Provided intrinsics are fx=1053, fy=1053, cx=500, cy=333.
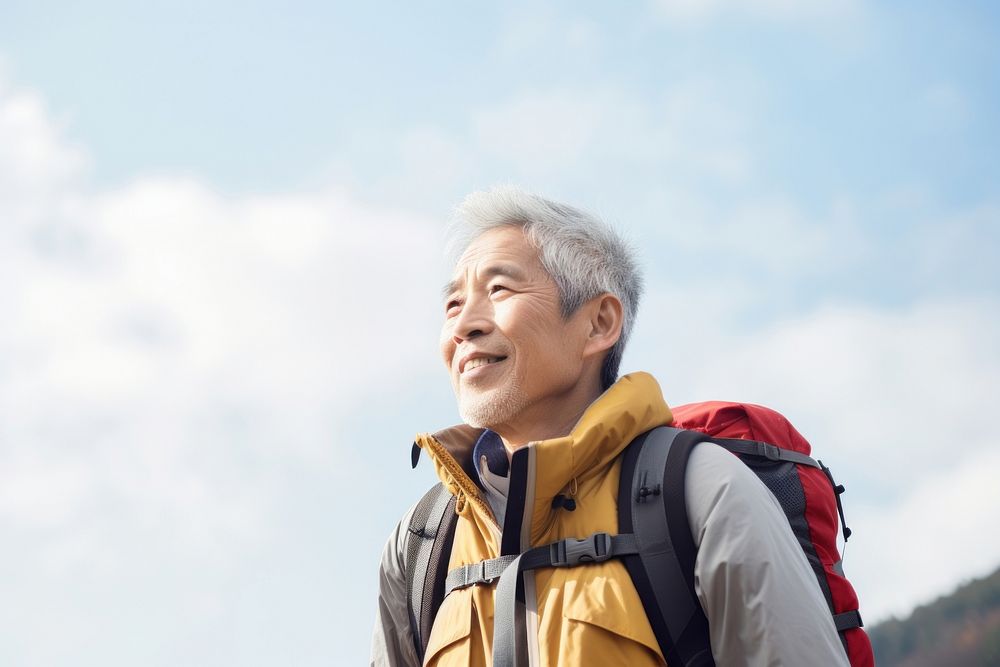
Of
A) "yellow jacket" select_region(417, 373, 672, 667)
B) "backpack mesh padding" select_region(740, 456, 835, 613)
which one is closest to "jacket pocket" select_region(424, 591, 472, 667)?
"yellow jacket" select_region(417, 373, 672, 667)

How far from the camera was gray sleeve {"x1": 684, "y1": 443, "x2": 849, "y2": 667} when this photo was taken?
3.00 meters

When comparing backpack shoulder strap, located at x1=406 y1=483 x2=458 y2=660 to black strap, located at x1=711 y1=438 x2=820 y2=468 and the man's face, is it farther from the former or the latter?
black strap, located at x1=711 y1=438 x2=820 y2=468

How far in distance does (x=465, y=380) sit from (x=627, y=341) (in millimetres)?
794

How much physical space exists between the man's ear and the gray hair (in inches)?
1.4

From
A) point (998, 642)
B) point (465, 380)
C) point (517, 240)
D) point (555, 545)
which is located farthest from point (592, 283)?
point (998, 642)

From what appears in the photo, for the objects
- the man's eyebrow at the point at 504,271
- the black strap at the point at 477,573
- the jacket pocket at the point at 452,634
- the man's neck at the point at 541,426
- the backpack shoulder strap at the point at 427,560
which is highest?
the man's eyebrow at the point at 504,271

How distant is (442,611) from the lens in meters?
3.69

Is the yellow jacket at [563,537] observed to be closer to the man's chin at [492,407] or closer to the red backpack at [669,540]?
the red backpack at [669,540]

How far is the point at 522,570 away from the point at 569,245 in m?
1.38

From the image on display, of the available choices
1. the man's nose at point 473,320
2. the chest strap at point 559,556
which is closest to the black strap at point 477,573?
the chest strap at point 559,556

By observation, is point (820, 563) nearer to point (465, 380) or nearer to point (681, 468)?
point (681, 468)

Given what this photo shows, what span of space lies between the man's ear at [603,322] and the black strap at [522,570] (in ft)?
3.15

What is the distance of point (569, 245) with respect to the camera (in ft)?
13.7

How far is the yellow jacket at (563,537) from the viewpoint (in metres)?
3.10
